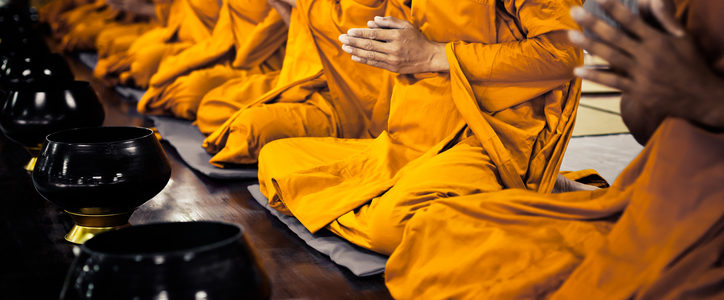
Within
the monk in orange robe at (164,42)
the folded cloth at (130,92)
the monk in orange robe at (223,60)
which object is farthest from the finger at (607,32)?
the folded cloth at (130,92)

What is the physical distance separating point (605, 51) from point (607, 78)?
0.16 ft

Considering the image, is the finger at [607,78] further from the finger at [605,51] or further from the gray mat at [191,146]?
the gray mat at [191,146]

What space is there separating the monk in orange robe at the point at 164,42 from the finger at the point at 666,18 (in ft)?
9.72

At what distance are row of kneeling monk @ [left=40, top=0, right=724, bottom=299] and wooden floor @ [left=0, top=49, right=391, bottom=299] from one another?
0.09 meters

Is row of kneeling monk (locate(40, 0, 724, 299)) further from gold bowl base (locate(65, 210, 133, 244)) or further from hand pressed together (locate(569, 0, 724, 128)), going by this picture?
gold bowl base (locate(65, 210, 133, 244))

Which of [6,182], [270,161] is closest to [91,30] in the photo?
[6,182]

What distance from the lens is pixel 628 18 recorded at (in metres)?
1.11

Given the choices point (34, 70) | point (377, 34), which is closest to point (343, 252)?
point (377, 34)

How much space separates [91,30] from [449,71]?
15.7 feet

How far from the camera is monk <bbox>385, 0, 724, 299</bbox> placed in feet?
3.69

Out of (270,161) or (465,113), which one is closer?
(465,113)

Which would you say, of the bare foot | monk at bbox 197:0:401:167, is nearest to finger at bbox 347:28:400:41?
monk at bbox 197:0:401:167

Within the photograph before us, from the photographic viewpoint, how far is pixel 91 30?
234 inches

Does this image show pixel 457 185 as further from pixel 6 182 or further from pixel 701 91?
pixel 6 182
